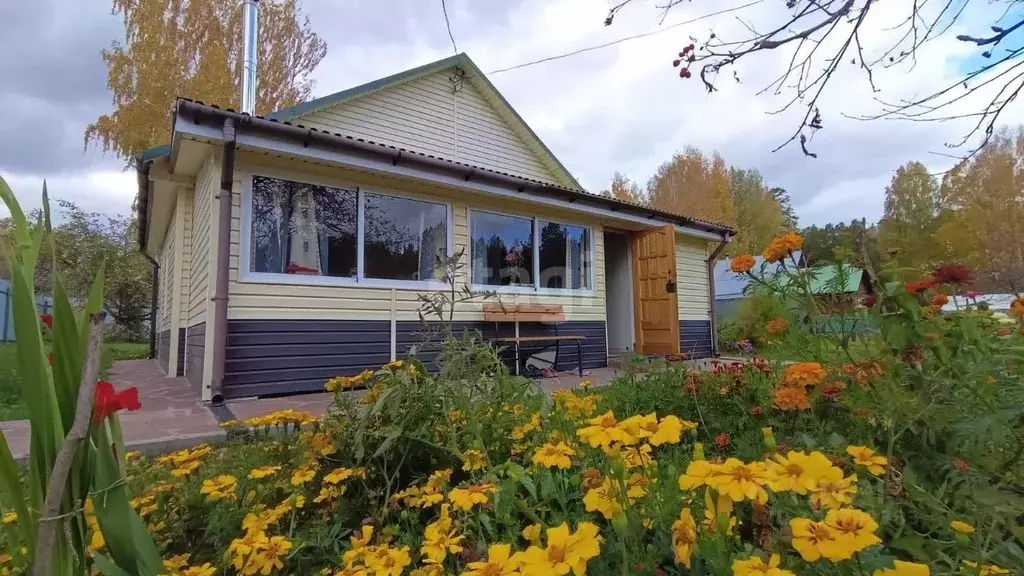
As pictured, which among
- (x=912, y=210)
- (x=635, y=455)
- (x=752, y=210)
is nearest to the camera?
(x=635, y=455)

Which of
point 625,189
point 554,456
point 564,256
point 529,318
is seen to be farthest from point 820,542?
point 625,189

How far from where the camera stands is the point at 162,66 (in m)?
14.3

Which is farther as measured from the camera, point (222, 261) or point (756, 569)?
point (222, 261)

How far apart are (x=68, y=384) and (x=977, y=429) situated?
1.62 m

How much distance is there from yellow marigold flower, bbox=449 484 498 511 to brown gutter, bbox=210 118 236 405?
420 cm

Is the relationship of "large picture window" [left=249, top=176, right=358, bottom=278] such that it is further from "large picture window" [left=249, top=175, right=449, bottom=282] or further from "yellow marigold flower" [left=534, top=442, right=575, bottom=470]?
"yellow marigold flower" [left=534, top=442, right=575, bottom=470]

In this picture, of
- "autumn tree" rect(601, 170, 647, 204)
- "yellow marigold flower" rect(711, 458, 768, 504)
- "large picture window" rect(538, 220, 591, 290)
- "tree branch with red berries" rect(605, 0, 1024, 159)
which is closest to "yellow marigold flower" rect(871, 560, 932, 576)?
"yellow marigold flower" rect(711, 458, 768, 504)

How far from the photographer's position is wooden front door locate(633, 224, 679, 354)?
8117mm

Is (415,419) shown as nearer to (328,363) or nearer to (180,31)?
(328,363)

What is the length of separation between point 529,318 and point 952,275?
531 cm

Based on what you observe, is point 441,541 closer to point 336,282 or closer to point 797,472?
point 797,472

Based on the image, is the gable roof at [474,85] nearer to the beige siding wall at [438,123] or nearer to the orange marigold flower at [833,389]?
the beige siding wall at [438,123]

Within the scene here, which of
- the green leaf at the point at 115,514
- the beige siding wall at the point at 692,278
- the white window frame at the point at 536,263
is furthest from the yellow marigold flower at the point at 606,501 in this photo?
the beige siding wall at the point at 692,278

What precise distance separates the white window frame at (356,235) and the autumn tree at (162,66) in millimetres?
11780
